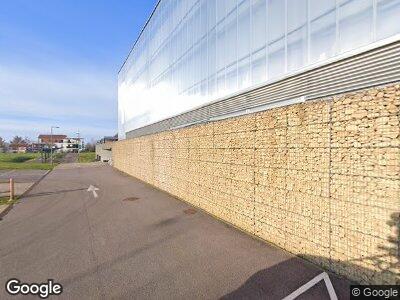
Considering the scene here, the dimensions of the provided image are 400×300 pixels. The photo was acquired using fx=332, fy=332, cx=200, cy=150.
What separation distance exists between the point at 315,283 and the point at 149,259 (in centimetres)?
327

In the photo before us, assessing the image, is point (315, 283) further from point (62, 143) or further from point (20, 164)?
point (62, 143)

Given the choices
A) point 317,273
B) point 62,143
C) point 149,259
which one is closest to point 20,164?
point 149,259

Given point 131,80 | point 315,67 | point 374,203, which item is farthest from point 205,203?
point 131,80

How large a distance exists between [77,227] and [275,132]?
6.51m

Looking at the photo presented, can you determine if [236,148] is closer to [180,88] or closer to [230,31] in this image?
[230,31]

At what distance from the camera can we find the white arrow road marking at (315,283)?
16.4 ft

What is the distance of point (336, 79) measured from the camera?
729 cm

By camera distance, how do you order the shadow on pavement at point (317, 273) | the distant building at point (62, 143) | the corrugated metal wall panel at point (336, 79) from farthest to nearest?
1. the distant building at point (62, 143)
2. the corrugated metal wall panel at point (336, 79)
3. the shadow on pavement at point (317, 273)

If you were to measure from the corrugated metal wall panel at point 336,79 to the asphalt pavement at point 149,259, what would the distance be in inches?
148

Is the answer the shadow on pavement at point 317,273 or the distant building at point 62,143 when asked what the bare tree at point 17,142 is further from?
the shadow on pavement at point 317,273

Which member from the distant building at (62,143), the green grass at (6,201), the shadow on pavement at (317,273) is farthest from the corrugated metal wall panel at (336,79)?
the distant building at (62,143)

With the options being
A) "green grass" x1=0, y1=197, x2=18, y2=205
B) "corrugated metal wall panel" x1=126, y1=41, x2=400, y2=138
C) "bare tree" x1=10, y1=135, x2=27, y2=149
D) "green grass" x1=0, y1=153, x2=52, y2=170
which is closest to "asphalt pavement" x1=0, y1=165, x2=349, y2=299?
"green grass" x1=0, y1=197, x2=18, y2=205

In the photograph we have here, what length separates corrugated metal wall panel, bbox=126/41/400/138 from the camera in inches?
242

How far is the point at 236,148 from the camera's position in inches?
377
